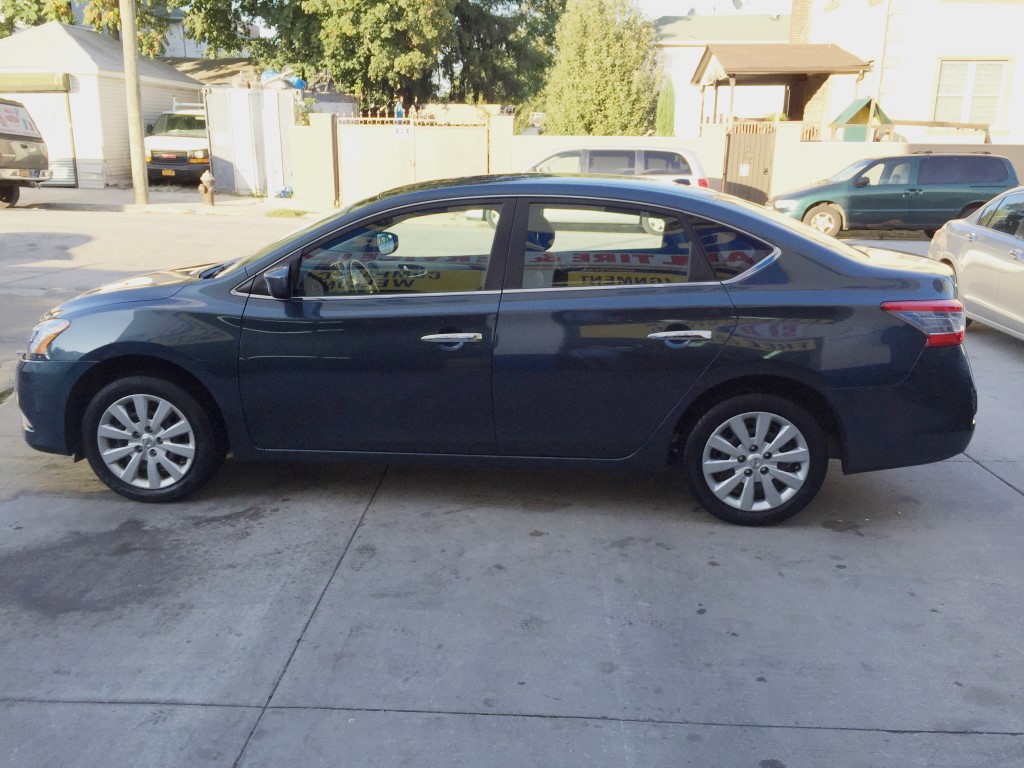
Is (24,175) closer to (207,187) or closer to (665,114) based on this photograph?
(207,187)

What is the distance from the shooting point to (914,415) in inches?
182

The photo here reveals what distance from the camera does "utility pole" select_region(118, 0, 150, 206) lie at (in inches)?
786

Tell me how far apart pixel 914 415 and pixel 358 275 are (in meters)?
2.81

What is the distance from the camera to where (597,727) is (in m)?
3.21

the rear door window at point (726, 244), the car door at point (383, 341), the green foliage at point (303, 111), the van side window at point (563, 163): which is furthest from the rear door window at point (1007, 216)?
the green foliage at point (303, 111)

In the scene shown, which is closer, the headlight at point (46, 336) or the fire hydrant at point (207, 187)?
the headlight at point (46, 336)

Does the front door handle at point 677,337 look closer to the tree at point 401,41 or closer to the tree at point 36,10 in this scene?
the tree at point 401,41

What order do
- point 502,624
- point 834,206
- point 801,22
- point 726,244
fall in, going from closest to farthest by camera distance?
point 502,624, point 726,244, point 834,206, point 801,22

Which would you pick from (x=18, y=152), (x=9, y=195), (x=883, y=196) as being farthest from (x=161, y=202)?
(x=883, y=196)

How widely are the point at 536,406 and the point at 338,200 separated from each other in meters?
19.9

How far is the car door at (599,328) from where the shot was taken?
4586 mm

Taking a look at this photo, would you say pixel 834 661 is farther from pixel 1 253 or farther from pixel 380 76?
pixel 380 76

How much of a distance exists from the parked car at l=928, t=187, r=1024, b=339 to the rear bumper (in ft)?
13.9

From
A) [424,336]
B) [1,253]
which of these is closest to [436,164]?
[1,253]
